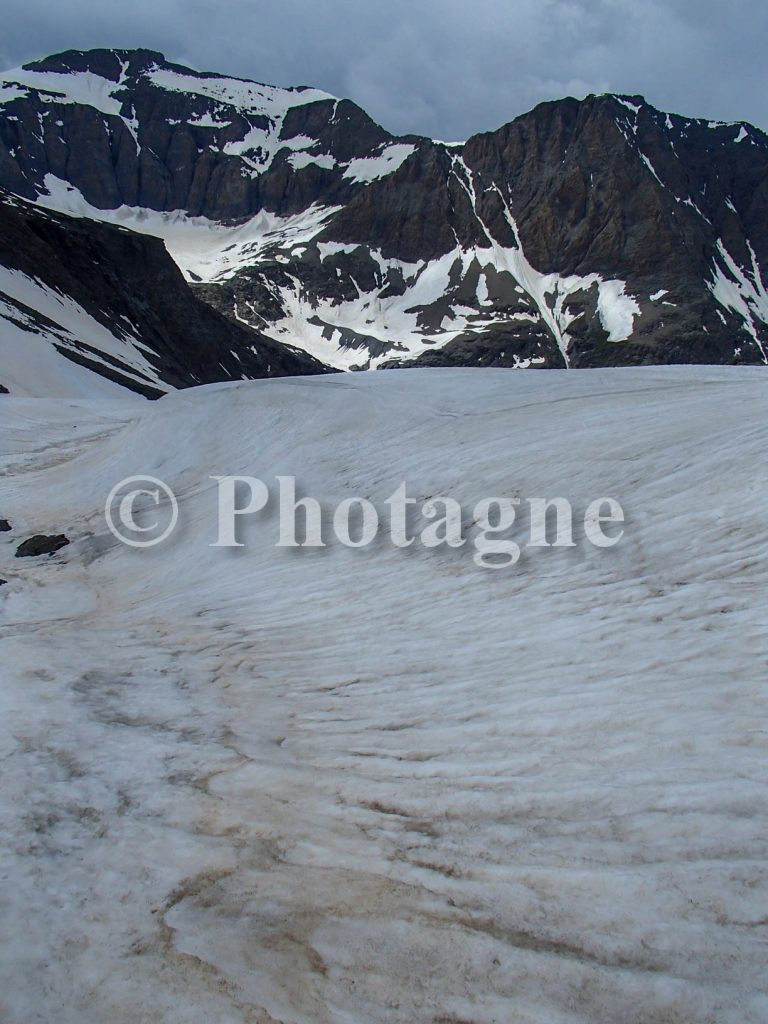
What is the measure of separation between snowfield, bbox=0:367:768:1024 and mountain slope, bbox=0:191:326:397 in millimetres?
46159

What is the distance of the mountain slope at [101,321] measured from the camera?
55.4 metres

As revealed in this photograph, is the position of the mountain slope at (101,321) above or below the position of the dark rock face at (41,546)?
above

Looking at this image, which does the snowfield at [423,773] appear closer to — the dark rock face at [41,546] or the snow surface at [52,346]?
the dark rock face at [41,546]

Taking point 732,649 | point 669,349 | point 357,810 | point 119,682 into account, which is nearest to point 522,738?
point 357,810

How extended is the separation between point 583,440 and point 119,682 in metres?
6.98

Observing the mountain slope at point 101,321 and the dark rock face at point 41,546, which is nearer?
the dark rock face at point 41,546

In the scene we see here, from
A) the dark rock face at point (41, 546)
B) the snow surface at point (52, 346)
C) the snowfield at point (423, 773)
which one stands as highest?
the snow surface at point (52, 346)

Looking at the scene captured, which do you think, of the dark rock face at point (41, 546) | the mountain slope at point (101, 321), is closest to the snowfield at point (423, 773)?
the dark rock face at point (41, 546)

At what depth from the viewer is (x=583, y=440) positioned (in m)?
10.7

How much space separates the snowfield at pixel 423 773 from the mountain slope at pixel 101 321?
151ft

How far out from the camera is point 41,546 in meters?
14.1

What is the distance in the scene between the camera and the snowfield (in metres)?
3.32

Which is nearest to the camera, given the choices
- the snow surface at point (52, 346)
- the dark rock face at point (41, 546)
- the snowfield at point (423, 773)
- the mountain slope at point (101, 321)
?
the snowfield at point (423, 773)

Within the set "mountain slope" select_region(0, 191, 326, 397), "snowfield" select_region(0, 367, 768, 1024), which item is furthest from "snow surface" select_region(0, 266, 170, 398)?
"snowfield" select_region(0, 367, 768, 1024)
